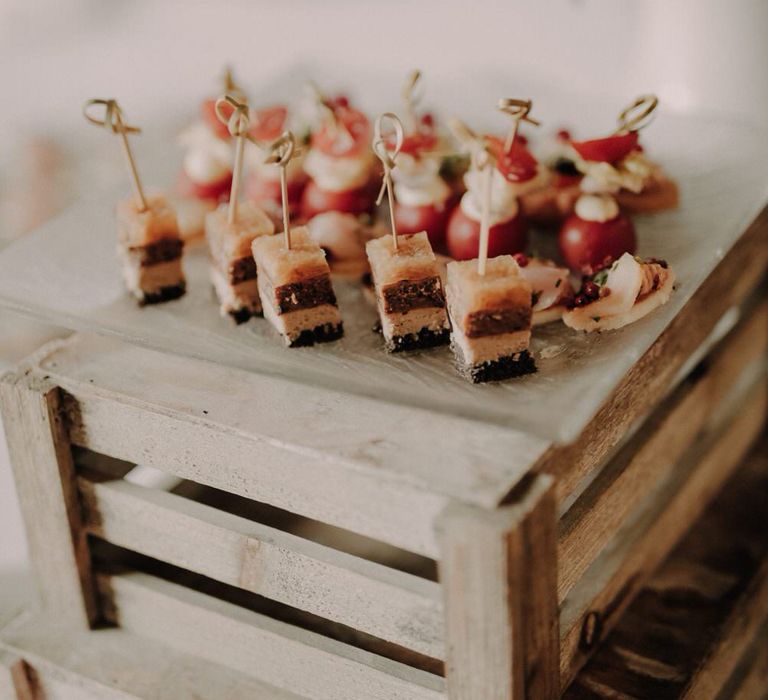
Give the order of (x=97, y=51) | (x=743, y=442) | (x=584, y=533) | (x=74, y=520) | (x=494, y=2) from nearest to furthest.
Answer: (x=584, y=533) → (x=74, y=520) → (x=743, y=442) → (x=494, y=2) → (x=97, y=51)

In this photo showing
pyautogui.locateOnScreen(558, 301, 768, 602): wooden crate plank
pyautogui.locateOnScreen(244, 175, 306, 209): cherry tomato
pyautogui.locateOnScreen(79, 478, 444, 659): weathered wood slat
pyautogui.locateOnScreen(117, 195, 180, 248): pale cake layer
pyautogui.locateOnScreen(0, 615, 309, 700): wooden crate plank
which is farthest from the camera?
pyautogui.locateOnScreen(244, 175, 306, 209): cherry tomato

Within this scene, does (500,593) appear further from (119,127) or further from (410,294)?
(119,127)

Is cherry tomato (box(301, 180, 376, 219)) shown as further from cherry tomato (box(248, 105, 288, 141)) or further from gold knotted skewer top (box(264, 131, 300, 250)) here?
gold knotted skewer top (box(264, 131, 300, 250))

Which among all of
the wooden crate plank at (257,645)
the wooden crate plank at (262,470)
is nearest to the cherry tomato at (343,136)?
the wooden crate plank at (262,470)

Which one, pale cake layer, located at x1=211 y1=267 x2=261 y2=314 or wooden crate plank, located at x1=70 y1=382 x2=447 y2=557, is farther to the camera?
pale cake layer, located at x1=211 y1=267 x2=261 y2=314

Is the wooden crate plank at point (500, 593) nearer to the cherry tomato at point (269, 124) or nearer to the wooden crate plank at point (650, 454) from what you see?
the wooden crate plank at point (650, 454)

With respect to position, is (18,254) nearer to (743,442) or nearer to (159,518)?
(159,518)

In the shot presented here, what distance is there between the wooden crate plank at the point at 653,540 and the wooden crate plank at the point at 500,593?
211mm

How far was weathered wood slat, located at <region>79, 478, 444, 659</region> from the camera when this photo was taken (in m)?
1.40

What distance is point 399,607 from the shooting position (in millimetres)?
1396

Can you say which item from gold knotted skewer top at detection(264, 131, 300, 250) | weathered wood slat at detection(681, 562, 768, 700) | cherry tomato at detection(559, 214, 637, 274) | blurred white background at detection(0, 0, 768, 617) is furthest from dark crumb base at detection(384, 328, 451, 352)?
blurred white background at detection(0, 0, 768, 617)

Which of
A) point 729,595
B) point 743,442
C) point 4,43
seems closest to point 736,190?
point 743,442

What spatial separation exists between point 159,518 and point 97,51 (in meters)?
2.62

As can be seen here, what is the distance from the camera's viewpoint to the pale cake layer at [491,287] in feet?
4.68
